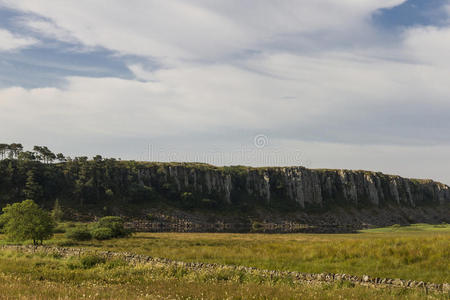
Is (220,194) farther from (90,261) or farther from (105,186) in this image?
(90,261)

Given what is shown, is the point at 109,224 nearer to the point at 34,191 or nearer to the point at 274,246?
the point at 274,246

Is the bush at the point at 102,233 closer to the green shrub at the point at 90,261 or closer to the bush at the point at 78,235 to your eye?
the bush at the point at 78,235

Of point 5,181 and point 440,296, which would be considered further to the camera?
point 5,181

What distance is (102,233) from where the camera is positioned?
47.0 meters

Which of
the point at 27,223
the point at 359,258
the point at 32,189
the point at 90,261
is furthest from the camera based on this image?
the point at 32,189

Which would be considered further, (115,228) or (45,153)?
(45,153)

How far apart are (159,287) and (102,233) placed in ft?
122

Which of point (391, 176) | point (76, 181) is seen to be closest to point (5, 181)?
point (76, 181)

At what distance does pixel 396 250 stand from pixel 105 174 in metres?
113

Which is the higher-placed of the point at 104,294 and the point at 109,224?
the point at 104,294

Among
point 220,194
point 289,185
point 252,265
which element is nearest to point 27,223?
point 252,265

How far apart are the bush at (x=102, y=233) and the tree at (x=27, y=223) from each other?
713 centimetres

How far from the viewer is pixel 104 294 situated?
981 centimetres

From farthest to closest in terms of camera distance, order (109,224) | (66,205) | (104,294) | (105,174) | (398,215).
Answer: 1. (398,215)
2. (105,174)
3. (66,205)
4. (109,224)
5. (104,294)
